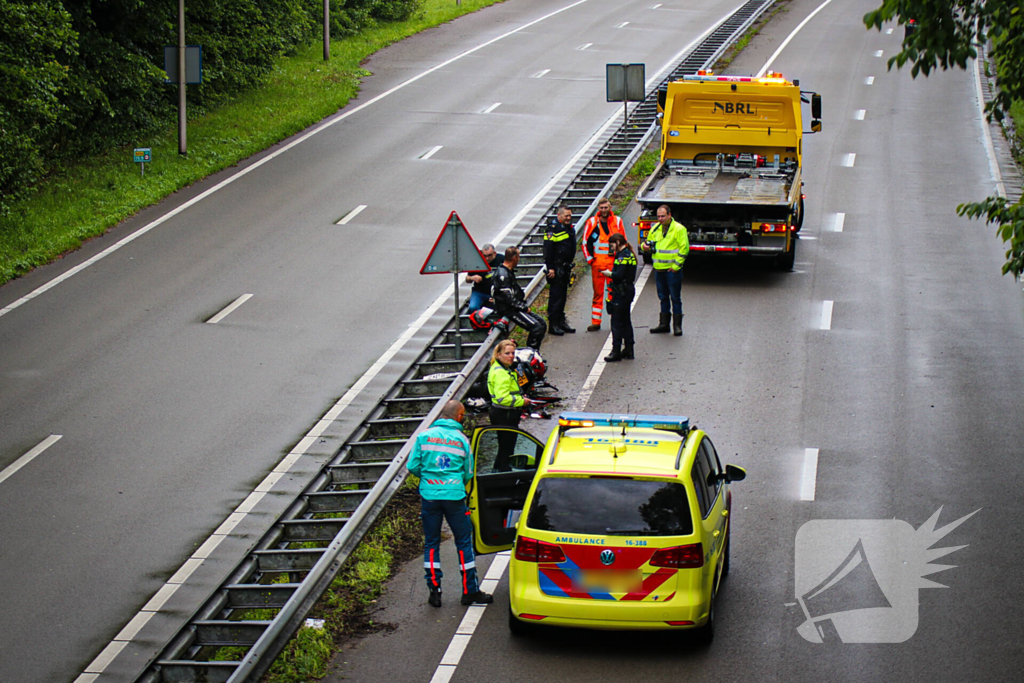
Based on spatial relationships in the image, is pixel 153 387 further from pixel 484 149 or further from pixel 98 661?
pixel 484 149

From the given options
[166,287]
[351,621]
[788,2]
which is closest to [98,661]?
[351,621]

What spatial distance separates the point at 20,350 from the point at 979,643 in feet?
44.7

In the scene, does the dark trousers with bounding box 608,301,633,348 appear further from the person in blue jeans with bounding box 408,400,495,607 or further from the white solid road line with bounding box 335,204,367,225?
the white solid road line with bounding box 335,204,367,225

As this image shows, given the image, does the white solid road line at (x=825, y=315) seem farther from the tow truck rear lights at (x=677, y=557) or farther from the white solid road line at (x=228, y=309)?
the tow truck rear lights at (x=677, y=557)

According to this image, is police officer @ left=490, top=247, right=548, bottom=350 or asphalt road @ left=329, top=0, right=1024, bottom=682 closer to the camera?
asphalt road @ left=329, top=0, right=1024, bottom=682

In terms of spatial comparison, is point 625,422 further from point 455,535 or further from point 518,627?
point 518,627

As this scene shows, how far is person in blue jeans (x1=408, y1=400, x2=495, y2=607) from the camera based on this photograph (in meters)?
9.87

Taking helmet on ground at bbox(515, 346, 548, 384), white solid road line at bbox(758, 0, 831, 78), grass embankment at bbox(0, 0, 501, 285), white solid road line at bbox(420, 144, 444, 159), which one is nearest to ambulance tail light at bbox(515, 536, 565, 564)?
helmet on ground at bbox(515, 346, 548, 384)

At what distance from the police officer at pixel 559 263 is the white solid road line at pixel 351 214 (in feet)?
23.9

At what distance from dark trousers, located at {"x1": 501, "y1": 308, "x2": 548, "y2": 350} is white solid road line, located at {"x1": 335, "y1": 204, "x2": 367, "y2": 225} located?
8314mm

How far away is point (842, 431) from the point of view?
13852 millimetres

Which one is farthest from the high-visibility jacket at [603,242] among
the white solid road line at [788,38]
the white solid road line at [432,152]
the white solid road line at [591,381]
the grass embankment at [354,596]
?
the white solid road line at [788,38]

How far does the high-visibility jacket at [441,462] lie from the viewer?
9.85 meters

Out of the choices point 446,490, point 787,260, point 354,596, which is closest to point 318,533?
point 354,596
